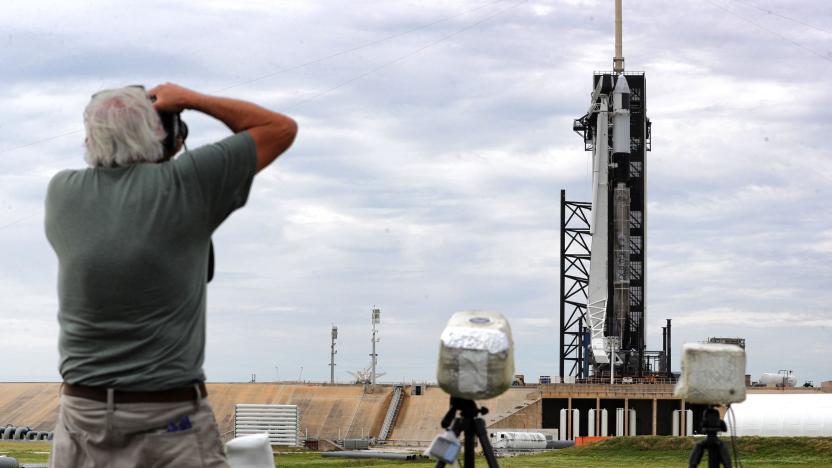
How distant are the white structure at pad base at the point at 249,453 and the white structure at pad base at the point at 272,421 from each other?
169 feet

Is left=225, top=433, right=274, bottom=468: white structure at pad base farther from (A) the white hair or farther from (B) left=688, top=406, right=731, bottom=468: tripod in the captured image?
(B) left=688, top=406, right=731, bottom=468: tripod

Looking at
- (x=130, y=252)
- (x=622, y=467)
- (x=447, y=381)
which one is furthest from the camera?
(x=622, y=467)

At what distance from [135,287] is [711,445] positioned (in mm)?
3762

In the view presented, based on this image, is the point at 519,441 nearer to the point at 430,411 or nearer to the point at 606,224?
the point at 430,411

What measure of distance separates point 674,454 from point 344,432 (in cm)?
4220

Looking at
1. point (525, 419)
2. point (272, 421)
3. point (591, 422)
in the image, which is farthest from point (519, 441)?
point (591, 422)

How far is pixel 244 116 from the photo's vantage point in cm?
469

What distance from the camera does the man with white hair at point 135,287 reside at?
431 cm

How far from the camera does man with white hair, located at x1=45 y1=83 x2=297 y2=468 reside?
4312 mm

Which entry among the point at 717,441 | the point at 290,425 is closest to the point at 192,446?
the point at 717,441

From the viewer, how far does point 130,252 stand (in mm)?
4316

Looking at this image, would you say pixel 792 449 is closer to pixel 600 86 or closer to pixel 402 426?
pixel 402 426

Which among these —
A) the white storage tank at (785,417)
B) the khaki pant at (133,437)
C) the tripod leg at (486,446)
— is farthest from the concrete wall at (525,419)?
the khaki pant at (133,437)

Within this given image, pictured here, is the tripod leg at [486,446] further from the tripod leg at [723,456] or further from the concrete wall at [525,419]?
the concrete wall at [525,419]
